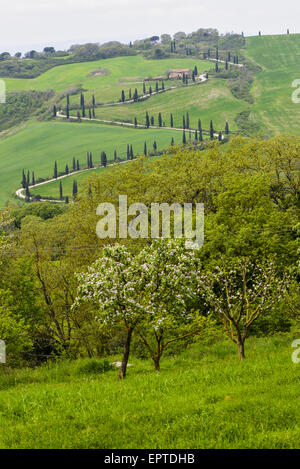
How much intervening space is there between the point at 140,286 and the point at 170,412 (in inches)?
372

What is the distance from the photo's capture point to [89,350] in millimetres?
38812

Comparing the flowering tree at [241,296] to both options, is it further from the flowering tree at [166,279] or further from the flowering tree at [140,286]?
the flowering tree at [140,286]

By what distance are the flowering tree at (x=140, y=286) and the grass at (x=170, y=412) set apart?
3.56 meters

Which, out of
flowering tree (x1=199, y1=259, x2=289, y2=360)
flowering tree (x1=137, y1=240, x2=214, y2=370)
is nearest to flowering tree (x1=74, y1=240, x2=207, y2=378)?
flowering tree (x1=137, y1=240, x2=214, y2=370)

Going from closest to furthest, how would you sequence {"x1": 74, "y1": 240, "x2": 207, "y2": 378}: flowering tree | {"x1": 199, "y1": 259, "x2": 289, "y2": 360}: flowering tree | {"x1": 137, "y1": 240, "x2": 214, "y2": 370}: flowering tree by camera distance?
1. {"x1": 74, "y1": 240, "x2": 207, "y2": 378}: flowering tree
2. {"x1": 137, "y1": 240, "x2": 214, "y2": 370}: flowering tree
3. {"x1": 199, "y1": 259, "x2": 289, "y2": 360}: flowering tree

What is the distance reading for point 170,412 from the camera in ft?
45.0

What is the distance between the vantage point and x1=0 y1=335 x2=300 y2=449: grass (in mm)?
12133

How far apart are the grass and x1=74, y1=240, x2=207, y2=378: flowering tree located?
356cm

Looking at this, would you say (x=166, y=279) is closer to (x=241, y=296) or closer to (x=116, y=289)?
(x=116, y=289)

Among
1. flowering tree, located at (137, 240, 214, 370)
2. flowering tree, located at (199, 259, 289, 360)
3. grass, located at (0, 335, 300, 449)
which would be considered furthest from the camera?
flowering tree, located at (199, 259, 289, 360)

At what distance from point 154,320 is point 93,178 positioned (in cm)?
4697

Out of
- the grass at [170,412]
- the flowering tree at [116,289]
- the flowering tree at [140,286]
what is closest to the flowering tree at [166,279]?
the flowering tree at [140,286]

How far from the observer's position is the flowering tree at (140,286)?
21688 millimetres

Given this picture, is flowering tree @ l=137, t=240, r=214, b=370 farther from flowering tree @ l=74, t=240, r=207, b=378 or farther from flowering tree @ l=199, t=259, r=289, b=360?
flowering tree @ l=199, t=259, r=289, b=360
